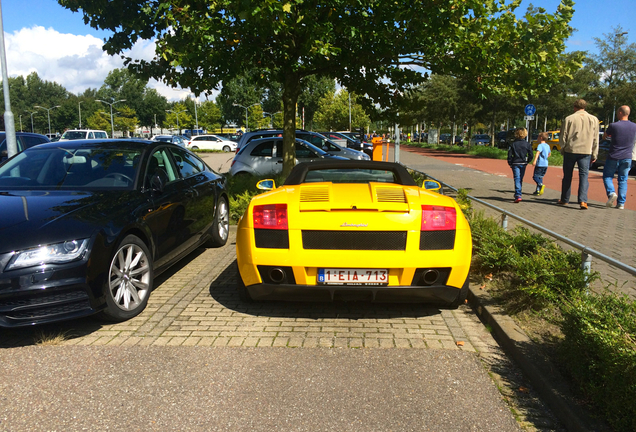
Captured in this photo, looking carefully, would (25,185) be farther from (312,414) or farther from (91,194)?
(312,414)

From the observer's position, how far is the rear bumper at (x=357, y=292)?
4.16 metres

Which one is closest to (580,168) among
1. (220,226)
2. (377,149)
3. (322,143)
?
(220,226)

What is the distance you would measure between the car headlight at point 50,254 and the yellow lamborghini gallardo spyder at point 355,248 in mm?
1238

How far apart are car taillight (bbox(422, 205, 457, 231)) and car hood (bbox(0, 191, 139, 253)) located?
253cm

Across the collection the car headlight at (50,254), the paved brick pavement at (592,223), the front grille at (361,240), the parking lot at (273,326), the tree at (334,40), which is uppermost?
the tree at (334,40)

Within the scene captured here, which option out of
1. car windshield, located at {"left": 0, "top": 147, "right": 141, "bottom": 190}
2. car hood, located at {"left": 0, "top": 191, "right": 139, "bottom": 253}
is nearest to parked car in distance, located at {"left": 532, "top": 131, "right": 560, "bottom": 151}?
car windshield, located at {"left": 0, "top": 147, "right": 141, "bottom": 190}

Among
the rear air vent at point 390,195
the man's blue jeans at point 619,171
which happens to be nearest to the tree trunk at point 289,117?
the man's blue jeans at point 619,171

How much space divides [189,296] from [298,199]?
5.73ft

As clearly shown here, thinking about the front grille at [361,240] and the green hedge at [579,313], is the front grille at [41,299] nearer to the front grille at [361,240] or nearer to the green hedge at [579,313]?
the front grille at [361,240]

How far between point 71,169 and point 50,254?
6.14 ft

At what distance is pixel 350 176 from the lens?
208 inches

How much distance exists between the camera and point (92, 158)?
559 centimetres

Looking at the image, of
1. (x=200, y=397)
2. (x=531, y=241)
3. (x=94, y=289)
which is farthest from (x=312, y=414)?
(x=531, y=241)

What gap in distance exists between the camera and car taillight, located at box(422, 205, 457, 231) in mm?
4137
